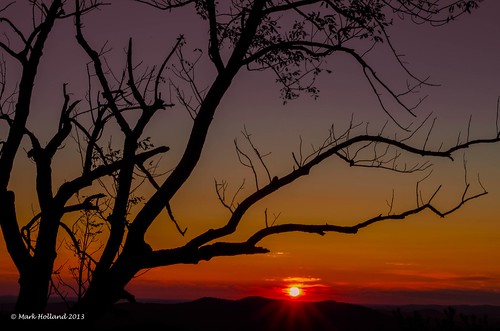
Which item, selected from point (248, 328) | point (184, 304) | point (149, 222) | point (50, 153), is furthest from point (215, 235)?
point (184, 304)

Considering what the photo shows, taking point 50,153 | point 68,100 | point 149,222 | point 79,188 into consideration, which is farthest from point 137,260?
point 68,100

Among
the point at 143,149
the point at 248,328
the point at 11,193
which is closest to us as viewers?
the point at 11,193

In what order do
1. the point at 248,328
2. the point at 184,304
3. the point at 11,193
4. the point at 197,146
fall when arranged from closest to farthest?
the point at 197,146 < the point at 11,193 < the point at 248,328 < the point at 184,304

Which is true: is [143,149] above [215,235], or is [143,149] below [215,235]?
above

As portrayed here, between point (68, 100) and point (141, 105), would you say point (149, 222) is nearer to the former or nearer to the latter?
point (141, 105)

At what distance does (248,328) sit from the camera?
54750mm

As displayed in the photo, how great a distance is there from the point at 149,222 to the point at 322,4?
5489 mm

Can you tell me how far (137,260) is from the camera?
12.4m

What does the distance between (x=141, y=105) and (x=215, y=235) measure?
2958 mm

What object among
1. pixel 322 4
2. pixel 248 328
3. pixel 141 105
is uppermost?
pixel 322 4

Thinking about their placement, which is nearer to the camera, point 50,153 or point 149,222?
point 149,222

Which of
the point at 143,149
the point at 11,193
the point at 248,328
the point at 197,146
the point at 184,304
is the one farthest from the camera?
the point at 184,304

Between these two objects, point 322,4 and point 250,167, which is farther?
point 322,4

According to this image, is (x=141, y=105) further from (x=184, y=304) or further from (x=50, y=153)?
(x=184, y=304)
